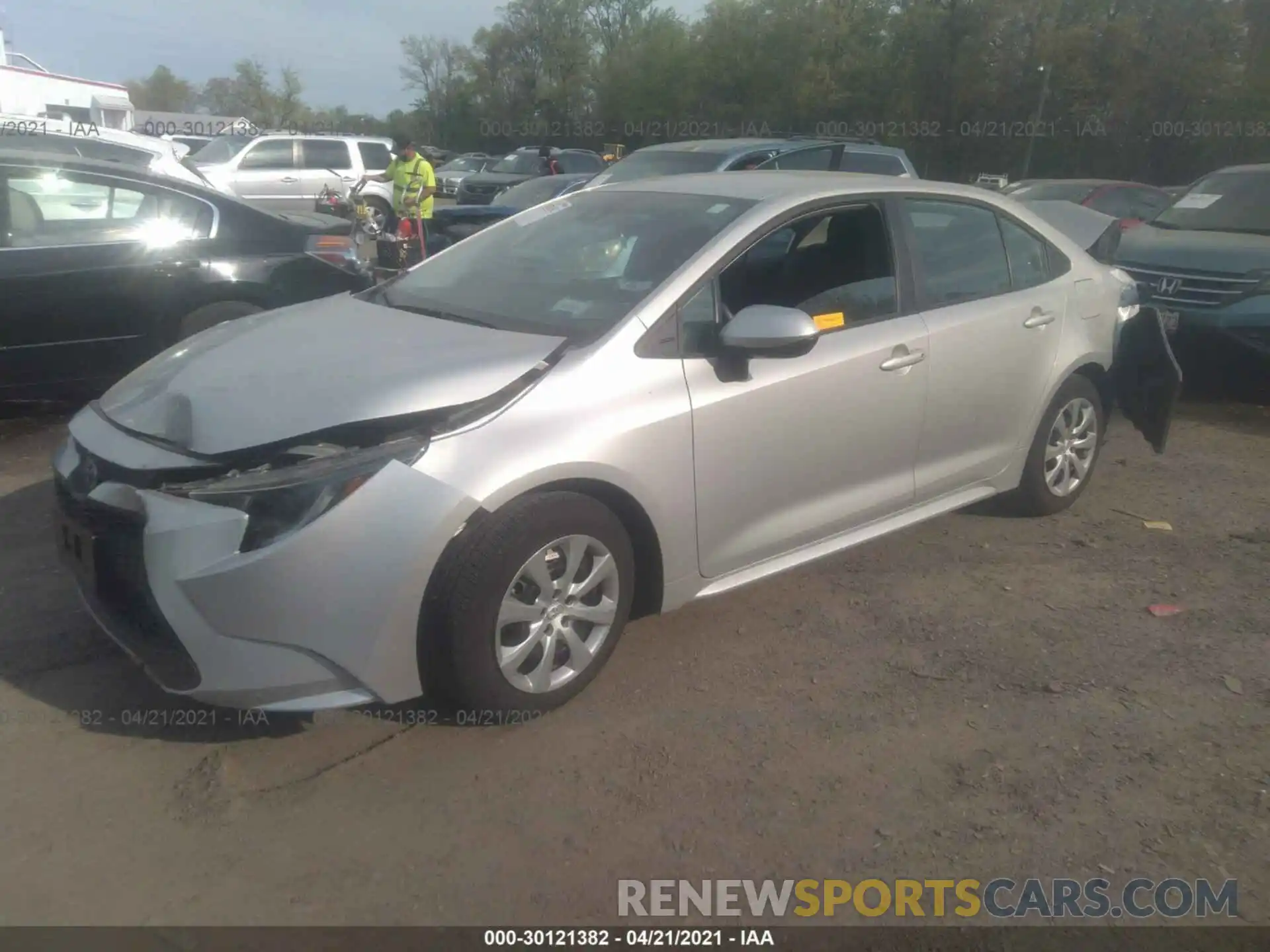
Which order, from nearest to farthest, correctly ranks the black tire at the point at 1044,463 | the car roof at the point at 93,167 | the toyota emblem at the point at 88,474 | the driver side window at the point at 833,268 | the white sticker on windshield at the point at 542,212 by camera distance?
the toyota emblem at the point at 88,474 → the driver side window at the point at 833,268 → the white sticker on windshield at the point at 542,212 → the black tire at the point at 1044,463 → the car roof at the point at 93,167

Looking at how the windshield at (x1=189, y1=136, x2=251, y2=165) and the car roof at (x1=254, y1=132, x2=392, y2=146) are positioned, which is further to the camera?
the car roof at (x1=254, y1=132, x2=392, y2=146)

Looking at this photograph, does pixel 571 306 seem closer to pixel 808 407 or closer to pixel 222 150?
pixel 808 407

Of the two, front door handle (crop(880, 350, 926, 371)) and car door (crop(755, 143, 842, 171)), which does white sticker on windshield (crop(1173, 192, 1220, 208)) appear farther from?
front door handle (crop(880, 350, 926, 371))

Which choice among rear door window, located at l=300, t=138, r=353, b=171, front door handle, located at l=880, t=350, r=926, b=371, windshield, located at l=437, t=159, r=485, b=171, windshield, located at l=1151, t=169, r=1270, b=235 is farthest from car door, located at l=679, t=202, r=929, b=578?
windshield, located at l=437, t=159, r=485, b=171

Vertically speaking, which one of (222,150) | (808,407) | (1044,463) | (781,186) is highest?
(222,150)

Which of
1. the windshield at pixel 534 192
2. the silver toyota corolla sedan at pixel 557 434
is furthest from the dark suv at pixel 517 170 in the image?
the silver toyota corolla sedan at pixel 557 434

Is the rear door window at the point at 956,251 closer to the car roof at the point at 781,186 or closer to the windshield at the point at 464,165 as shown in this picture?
the car roof at the point at 781,186

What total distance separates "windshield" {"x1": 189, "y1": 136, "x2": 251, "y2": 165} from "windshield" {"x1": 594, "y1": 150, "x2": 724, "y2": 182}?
11.7 m

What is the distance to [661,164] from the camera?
983cm

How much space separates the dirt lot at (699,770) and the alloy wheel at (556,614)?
205 mm

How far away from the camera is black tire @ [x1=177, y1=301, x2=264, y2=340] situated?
19.2ft

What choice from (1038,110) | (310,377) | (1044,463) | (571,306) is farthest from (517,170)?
(310,377)

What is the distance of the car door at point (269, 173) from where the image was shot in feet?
61.5

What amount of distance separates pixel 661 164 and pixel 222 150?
506 inches
